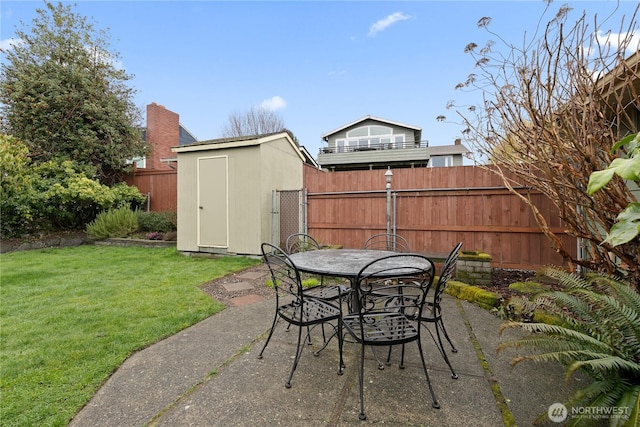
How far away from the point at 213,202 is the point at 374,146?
1341cm

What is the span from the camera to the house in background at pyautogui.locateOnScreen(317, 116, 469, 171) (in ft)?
56.4

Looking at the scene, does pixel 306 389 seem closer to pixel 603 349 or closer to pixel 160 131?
pixel 603 349

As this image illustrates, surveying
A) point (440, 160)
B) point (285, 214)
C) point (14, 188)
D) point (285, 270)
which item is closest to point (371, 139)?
point (440, 160)

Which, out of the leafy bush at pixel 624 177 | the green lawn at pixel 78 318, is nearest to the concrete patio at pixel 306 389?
the green lawn at pixel 78 318

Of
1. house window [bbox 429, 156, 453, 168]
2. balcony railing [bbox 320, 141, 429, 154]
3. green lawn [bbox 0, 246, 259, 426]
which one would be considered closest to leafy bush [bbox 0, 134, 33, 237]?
green lawn [bbox 0, 246, 259, 426]

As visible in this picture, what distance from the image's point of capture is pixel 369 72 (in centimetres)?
854

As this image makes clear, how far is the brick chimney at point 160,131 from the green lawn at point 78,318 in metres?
8.43

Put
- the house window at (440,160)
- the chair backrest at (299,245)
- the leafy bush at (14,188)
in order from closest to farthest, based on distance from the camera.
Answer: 1. the chair backrest at (299,245)
2. the leafy bush at (14,188)
3. the house window at (440,160)

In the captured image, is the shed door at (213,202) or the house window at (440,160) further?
the house window at (440,160)

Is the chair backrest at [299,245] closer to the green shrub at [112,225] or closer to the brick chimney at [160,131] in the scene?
the green shrub at [112,225]

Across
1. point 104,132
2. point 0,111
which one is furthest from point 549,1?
point 0,111

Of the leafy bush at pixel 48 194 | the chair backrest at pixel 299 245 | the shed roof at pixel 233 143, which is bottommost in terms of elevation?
the chair backrest at pixel 299 245

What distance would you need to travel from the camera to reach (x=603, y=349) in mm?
1583

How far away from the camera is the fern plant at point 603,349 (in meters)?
1.34
